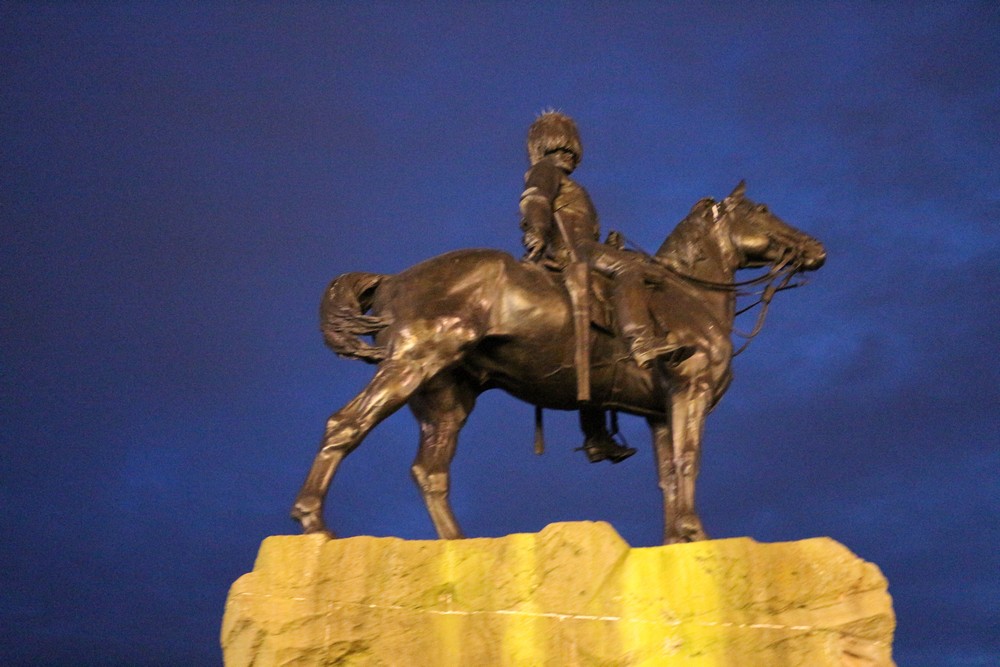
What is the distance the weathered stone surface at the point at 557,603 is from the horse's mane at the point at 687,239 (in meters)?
2.65

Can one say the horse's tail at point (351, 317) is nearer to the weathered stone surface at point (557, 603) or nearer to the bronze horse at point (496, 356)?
the bronze horse at point (496, 356)

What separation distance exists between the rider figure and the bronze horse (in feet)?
0.76

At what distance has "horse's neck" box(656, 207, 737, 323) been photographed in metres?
9.34

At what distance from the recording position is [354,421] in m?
8.17

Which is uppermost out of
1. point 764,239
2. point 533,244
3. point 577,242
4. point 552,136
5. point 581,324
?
point 552,136

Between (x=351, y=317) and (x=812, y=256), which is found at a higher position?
(x=812, y=256)

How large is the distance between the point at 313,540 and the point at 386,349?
1.48 meters

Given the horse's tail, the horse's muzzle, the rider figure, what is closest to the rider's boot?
the rider figure

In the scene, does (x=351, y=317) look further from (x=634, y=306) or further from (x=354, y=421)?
(x=634, y=306)

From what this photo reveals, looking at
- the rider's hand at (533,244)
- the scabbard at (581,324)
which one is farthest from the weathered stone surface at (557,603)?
the rider's hand at (533,244)

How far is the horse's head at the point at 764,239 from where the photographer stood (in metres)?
9.52

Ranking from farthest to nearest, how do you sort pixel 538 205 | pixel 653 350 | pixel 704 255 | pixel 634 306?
pixel 704 255 < pixel 538 205 < pixel 634 306 < pixel 653 350

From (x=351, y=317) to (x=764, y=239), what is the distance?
329 centimetres

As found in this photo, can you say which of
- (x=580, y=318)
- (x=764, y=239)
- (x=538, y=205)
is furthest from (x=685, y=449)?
(x=538, y=205)
